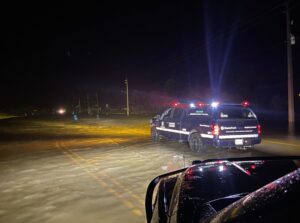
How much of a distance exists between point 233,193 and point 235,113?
11041 mm

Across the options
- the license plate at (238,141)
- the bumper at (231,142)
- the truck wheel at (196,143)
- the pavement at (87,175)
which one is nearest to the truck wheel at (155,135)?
the pavement at (87,175)

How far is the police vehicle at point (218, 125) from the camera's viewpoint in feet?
44.2

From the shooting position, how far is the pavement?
6.82 meters

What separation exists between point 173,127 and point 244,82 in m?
47.9

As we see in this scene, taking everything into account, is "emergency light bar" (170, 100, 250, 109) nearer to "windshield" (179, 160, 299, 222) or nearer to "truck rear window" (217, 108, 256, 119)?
"truck rear window" (217, 108, 256, 119)

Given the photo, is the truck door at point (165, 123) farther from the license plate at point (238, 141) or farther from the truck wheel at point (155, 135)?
the license plate at point (238, 141)

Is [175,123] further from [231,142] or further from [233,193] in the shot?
[233,193]

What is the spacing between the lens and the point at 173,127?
16.3m

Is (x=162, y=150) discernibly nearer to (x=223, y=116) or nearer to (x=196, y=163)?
(x=223, y=116)

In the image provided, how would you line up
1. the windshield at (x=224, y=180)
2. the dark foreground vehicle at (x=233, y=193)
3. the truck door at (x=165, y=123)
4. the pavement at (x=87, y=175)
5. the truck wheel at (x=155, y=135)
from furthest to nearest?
the truck wheel at (x=155, y=135), the truck door at (x=165, y=123), the pavement at (x=87, y=175), the windshield at (x=224, y=180), the dark foreground vehicle at (x=233, y=193)

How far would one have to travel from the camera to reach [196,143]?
47.2ft

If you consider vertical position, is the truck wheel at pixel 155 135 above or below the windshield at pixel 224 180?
below

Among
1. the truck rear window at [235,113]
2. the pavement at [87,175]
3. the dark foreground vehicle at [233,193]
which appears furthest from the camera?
the truck rear window at [235,113]

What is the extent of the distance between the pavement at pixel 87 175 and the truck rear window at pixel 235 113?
1320 mm
